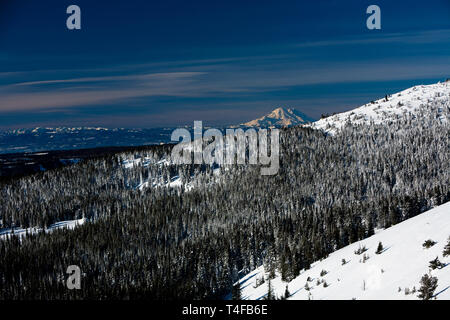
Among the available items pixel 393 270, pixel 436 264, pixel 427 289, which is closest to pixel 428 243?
pixel 393 270

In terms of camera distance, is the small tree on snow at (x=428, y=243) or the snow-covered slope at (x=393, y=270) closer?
the snow-covered slope at (x=393, y=270)

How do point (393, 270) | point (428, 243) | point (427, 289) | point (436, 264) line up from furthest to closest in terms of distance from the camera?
point (428, 243) < point (393, 270) < point (436, 264) < point (427, 289)

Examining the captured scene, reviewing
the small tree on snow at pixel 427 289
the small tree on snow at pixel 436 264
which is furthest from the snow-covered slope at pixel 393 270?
the small tree on snow at pixel 427 289

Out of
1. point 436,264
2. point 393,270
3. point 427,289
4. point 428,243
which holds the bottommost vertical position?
point 393,270

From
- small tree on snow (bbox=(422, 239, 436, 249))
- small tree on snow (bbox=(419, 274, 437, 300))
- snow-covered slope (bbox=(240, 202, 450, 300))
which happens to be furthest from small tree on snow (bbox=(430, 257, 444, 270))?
small tree on snow (bbox=(422, 239, 436, 249))

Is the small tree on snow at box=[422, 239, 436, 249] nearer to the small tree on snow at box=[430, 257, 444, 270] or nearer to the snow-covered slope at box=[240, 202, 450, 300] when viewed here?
the snow-covered slope at box=[240, 202, 450, 300]

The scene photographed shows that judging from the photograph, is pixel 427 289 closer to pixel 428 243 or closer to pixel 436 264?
pixel 436 264

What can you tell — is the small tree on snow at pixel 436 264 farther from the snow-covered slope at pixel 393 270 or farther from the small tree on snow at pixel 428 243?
the small tree on snow at pixel 428 243

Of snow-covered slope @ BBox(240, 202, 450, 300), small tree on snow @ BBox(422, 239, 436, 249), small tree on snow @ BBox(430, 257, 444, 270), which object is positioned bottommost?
snow-covered slope @ BBox(240, 202, 450, 300)

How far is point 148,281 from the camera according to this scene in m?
118

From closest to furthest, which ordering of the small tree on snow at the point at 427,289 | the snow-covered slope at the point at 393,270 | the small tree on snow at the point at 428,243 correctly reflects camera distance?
the small tree on snow at the point at 427,289
the snow-covered slope at the point at 393,270
the small tree on snow at the point at 428,243
